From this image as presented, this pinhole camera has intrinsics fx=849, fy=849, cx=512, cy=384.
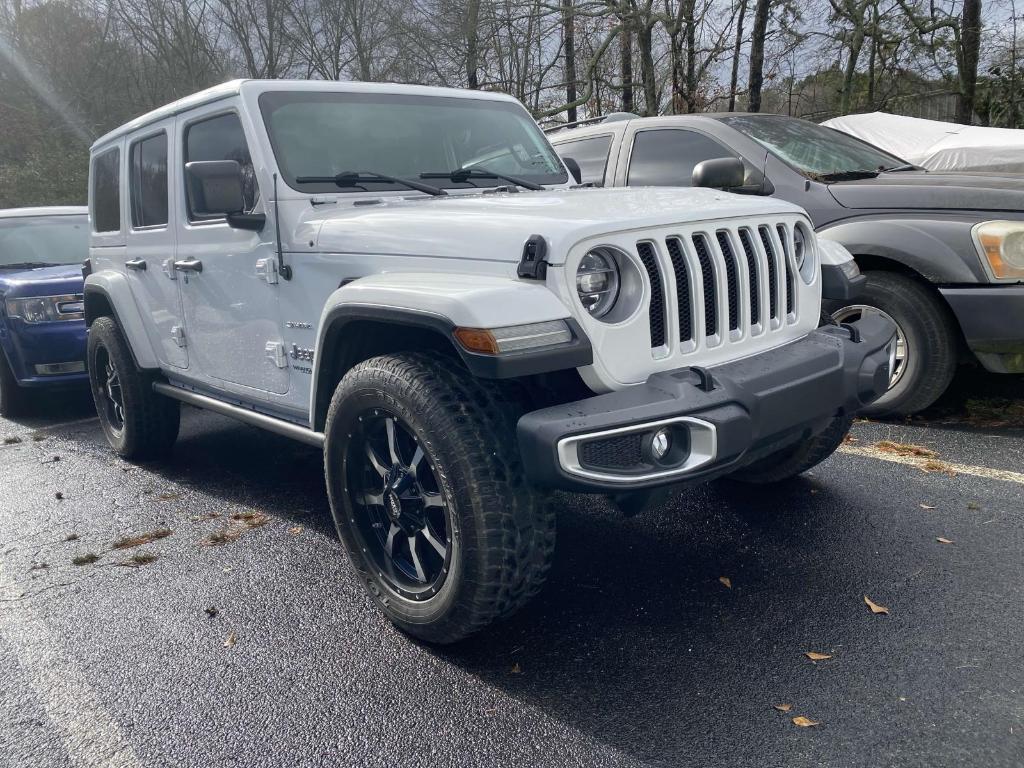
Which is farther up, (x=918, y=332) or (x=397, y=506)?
(x=918, y=332)

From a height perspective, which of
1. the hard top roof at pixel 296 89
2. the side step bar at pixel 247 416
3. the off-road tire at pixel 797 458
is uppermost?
the hard top roof at pixel 296 89

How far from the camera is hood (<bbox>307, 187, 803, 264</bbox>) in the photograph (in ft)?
8.11

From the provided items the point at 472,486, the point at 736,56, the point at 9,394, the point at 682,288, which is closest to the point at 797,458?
the point at 682,288

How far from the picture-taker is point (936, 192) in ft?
15.1

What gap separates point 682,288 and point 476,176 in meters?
1.43

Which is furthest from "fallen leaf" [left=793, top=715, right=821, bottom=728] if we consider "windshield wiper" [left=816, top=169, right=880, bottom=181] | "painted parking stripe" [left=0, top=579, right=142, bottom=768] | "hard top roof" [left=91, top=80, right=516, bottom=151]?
"windshield wiper" [left=816, top=169, right=880, bottom=181]

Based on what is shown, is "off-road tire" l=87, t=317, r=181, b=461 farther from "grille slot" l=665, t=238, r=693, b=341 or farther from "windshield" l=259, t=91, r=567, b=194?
"grille slot" l=665, t=238, r=693, b=341

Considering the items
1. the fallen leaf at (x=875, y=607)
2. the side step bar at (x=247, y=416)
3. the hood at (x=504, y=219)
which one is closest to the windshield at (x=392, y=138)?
the hood at (x=504, y=219)

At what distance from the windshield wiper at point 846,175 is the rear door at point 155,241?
372 centimetres

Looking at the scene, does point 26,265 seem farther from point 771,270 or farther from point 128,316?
point 771,270

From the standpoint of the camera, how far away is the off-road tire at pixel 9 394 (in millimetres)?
6602

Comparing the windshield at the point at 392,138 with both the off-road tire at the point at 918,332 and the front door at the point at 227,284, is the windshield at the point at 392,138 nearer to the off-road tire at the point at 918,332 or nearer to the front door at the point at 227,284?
the front door at the point at 227,284

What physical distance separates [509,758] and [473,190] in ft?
7.53

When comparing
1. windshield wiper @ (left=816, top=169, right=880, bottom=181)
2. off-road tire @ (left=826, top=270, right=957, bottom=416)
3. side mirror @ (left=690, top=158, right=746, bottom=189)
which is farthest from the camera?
windshield wiper @ (left=816, top=169, right=880, bottom=181)
